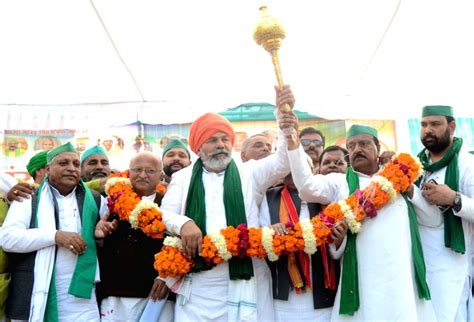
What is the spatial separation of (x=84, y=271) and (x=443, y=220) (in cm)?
260

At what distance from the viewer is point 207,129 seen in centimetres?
317

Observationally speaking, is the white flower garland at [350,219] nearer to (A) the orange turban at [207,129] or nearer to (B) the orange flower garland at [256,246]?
(B) the orange flower garland at [256,246]

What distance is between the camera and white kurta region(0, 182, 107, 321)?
119 inches

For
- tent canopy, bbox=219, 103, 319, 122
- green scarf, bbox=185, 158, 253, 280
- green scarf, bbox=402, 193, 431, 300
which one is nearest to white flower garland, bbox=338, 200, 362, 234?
green scarf, bbox=402, 193, 431, 300

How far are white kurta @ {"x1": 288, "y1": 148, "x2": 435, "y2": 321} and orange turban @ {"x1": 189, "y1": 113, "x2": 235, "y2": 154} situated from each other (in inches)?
23.2

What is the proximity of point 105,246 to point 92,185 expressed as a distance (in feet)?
2.51

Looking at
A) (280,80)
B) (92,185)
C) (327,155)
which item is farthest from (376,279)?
(92,185)

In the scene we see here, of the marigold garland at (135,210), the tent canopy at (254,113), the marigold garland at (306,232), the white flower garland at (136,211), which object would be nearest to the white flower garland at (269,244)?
the marigold garland at (306,232)

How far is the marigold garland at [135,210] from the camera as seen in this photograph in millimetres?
3016

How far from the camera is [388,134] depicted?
747 cm

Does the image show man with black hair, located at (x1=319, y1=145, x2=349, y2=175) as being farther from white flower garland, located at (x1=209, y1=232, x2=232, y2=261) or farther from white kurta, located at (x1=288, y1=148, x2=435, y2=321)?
white flower garland, located at (x1=209, y1=232, x2=232, y2=261)

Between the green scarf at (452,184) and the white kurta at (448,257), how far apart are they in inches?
2.1

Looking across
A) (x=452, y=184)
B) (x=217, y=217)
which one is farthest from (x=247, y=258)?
(x=452, y=184)

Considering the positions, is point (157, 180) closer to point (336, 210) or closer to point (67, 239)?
point (67, 239)
